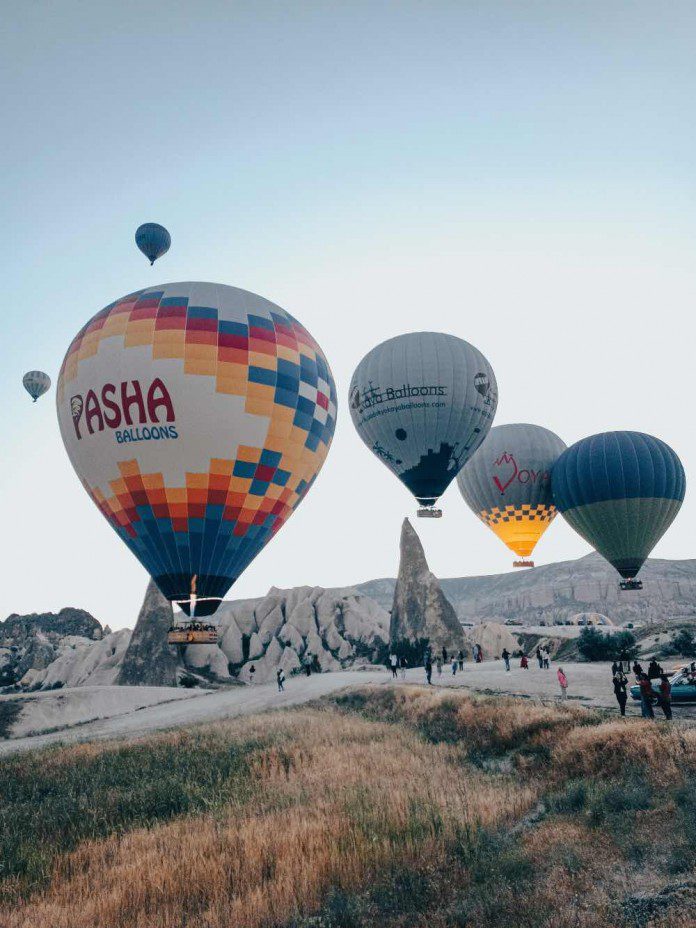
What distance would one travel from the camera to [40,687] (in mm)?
60250

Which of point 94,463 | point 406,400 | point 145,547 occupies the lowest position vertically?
point 145,547

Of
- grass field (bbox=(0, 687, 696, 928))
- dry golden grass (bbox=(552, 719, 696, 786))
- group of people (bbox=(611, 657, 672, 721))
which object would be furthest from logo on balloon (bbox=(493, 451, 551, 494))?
dry golden grass (bbox=(552, 719, 696, 786))

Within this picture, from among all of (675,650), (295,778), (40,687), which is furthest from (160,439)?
(40,687)

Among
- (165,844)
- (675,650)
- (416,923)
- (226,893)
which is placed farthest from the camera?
(675,650)

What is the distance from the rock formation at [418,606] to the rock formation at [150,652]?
19562 mm

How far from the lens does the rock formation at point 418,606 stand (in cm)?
5115

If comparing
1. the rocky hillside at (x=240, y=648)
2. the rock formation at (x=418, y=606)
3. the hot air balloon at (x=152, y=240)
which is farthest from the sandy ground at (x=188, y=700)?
the hot air balloon at (x=152, y=240)

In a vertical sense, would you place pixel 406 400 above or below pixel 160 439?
above

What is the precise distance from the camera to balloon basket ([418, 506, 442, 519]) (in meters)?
33.6

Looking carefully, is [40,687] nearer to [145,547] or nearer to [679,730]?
[145,547]

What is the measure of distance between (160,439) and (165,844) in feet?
39.4

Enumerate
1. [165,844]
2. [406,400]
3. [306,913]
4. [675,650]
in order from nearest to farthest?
[306,913]
[165,844]
[406,400]
[675,650]

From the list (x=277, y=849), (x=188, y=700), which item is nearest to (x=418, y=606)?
(x=188, y=700)

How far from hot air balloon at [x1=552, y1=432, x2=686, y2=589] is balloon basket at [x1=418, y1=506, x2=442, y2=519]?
10575 mm
